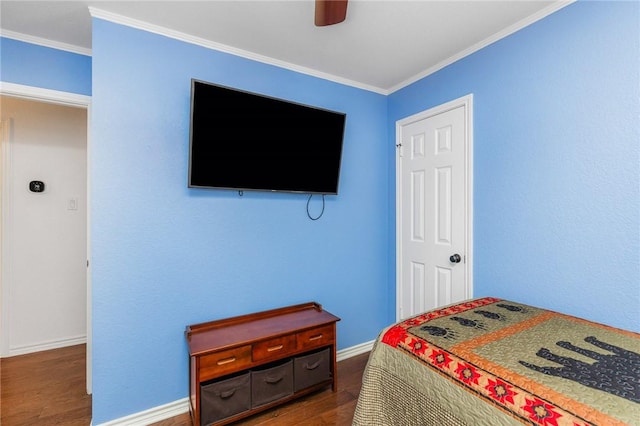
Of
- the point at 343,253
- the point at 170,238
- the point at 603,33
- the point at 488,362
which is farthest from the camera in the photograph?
the point at 343,253

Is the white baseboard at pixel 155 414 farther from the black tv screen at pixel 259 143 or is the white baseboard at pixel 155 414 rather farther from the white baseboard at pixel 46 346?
the white baseboard at pixel 46 346

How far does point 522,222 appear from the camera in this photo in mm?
1848

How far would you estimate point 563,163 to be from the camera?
1660mm

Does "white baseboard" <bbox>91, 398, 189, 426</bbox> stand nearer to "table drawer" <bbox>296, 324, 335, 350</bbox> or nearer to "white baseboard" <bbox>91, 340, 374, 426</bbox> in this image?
"white baseboard" <bbox>91, 340, 374, 426</bbox>

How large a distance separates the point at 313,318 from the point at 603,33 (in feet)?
8.00

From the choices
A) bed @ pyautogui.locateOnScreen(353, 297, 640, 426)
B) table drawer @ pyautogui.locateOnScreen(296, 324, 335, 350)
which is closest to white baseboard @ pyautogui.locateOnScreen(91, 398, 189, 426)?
table drawer @ pyautogui.locateOnScreen(296, 324, 335, 350)

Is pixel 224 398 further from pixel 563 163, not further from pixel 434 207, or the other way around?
pixel 563 163

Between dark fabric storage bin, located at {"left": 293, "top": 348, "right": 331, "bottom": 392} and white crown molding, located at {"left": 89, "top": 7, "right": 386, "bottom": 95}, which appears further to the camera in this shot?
dark fabric storage bin, located at {"left": 293, "top": 348, "right": 331, "bottom": 392}

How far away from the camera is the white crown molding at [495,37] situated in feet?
5.52

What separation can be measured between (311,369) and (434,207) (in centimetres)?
159

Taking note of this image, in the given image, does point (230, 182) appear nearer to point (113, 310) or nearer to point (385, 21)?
point (113, 310)

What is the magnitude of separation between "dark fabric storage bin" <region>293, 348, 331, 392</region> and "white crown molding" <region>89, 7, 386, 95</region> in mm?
2247

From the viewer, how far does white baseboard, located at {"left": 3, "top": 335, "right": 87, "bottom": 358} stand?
268 cm

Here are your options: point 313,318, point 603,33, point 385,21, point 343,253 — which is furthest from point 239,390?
point 603,33
